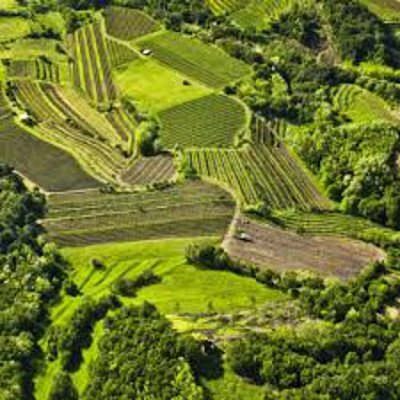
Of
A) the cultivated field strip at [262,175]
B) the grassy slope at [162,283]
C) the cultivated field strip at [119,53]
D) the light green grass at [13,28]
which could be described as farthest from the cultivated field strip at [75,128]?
the light green grass at [13,28]

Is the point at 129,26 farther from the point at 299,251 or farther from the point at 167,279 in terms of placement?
the point at 167,279

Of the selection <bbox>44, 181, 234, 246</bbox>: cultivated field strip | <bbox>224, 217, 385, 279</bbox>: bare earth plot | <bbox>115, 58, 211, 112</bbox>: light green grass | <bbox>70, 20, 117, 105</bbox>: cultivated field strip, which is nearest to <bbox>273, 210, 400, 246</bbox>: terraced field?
<bbox>224, 217, 385, 279</bbox>: bare earth plot

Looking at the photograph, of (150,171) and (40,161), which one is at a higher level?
(150,171)

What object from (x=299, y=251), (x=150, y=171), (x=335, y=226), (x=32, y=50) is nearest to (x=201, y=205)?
(x=150, y=171)

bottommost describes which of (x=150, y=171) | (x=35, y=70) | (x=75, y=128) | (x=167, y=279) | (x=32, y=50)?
(x=167, y=279)

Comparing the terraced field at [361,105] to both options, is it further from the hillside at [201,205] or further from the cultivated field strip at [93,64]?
the cultivated field strip at [93,64]

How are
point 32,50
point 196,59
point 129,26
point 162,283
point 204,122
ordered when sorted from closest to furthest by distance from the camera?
point 162,283 < point 204,122 < point 196,59 < point 32,50 < point 129,26
